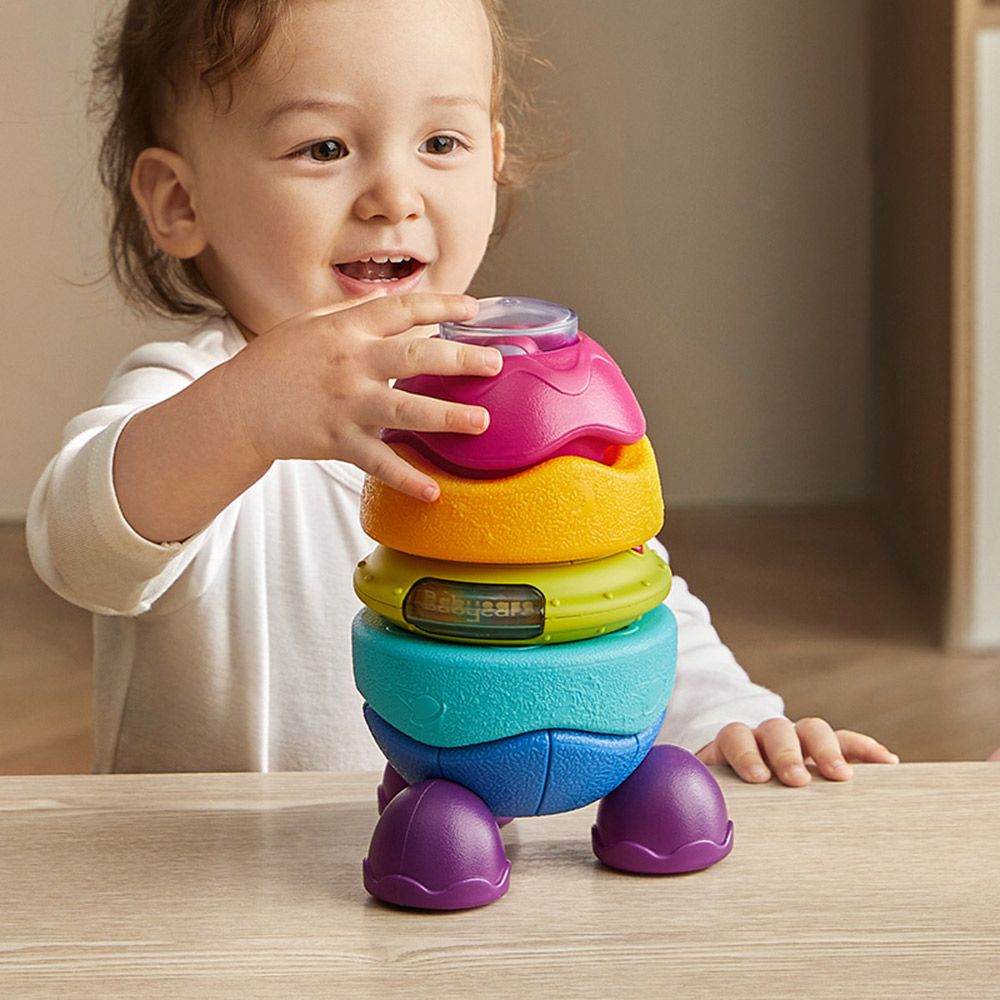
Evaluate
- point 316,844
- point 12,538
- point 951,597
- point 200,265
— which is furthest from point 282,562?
point 12,538

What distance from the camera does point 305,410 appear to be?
0.57 metres

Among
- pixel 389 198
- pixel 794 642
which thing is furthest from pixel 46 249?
pixel 389 198

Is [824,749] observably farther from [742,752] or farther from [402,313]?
[402,313]

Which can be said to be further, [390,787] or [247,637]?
[247,637]

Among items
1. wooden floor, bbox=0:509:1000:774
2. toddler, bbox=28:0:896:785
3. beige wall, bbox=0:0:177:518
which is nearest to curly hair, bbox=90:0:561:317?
toddler, bbox=28:0:896:785

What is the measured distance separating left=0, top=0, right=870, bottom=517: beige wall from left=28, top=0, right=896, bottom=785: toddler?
1.81 meters

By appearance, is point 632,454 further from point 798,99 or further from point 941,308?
point 798,99

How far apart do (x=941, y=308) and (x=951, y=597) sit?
16.9 inches

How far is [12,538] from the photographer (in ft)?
9.21

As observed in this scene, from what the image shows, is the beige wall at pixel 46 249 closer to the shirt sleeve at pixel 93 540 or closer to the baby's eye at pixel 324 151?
the baby's eye at pixel 324 151

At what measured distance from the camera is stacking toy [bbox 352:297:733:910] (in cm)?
52

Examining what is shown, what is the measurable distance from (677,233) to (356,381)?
7.89 ft

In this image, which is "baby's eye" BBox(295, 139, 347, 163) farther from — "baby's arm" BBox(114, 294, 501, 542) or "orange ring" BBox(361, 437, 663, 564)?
"orange ring" BBox(361, 437, 663, 564)

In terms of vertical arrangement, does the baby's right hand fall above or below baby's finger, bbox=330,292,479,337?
below
